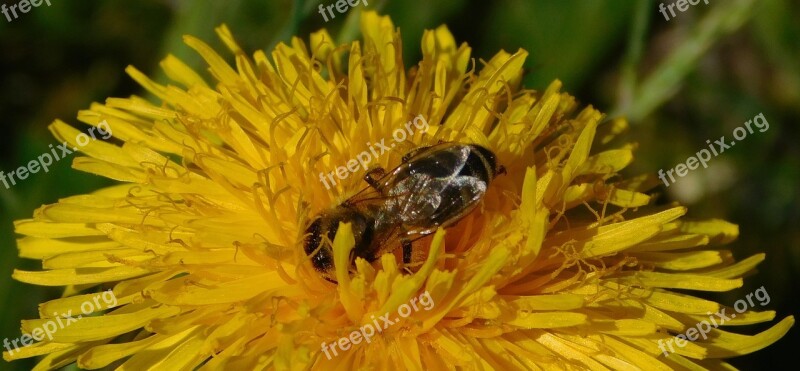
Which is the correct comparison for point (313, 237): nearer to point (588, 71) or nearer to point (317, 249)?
point (317, 249)

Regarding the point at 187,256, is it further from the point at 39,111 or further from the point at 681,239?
the point at 39,111

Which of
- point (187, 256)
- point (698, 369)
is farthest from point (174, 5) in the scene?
point (698, 369)

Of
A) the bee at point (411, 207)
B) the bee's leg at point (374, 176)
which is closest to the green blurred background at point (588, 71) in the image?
the bee's leg at point (374, 176)

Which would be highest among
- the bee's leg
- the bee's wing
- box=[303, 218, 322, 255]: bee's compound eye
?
the bee's leg

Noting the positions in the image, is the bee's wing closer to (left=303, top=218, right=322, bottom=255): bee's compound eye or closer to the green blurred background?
(left=303, top=218, right=322, bottom=255): bee's compound eye

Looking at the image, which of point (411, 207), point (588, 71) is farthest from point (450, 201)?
point (588, 71)

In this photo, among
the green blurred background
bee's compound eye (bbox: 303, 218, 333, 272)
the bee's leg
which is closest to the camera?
bee's compound eye (bbox: 303, 218, 333, 272)

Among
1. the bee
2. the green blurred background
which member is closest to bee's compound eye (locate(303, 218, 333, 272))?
the bee
